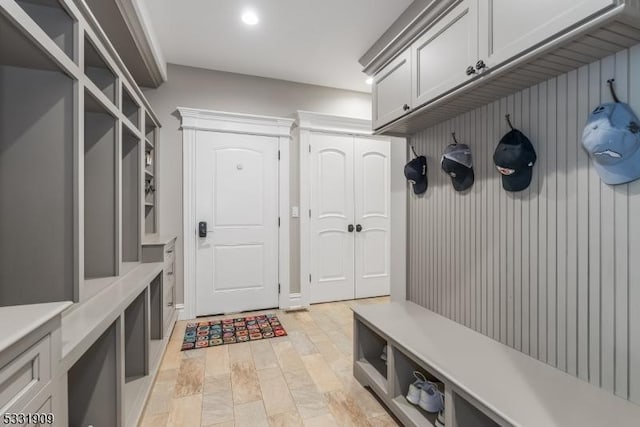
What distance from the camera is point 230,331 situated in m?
2.94

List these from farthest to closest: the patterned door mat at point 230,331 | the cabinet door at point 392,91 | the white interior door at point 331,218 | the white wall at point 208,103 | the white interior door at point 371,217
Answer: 1. the white interior door at point 371,217
2. the white interior door at point 331,218
3. the white wall at point 208,103
4. the patterned door mat at point 230,331
5. the cabinet door at point 392,91

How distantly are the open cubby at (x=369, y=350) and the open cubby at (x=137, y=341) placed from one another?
138 cm

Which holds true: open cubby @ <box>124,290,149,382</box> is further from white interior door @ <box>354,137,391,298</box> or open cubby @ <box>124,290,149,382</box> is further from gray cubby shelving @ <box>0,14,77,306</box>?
white interior door @ <box>354,137,391,298</box>

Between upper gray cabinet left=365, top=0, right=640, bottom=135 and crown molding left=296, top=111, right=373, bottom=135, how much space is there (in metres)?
1.63

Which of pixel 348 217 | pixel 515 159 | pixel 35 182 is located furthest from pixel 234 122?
pixel 515 159

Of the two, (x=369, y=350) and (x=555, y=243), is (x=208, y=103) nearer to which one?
(x=369, y=350)

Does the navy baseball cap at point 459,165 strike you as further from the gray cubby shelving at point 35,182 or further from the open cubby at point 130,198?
the open cubby at point 130,198

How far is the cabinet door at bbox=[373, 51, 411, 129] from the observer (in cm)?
186

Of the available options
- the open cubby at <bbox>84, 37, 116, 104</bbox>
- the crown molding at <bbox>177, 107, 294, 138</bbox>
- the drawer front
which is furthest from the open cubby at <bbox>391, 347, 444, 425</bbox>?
the crown molding at <bbox>177, 107, 294, 138</bbox>

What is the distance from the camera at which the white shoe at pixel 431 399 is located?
1.55 m

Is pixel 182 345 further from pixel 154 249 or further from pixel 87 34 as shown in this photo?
pixel 87 34

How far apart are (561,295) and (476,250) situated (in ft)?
1.59

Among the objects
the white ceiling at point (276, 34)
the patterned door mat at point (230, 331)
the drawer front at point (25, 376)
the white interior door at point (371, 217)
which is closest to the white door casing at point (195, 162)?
the patterned door mat at point (230, 331)

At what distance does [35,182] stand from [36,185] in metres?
0.01
